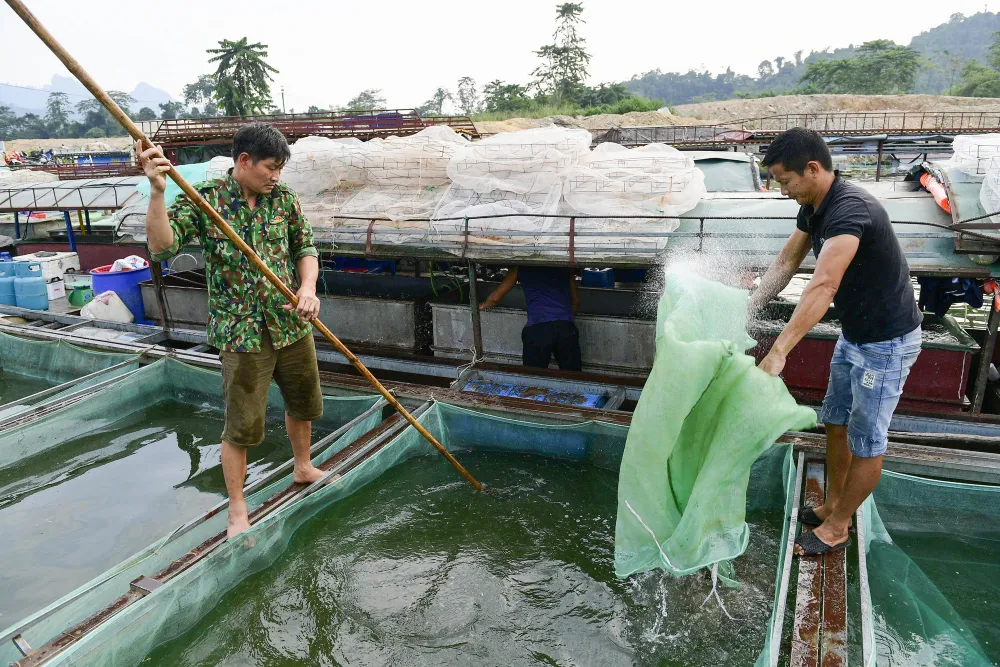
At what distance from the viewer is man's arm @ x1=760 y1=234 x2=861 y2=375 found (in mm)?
2420

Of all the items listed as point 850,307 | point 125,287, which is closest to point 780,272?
point 850,307

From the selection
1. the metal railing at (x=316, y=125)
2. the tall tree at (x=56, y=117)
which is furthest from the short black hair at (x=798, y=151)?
the tall tree at (x=56, y=117)

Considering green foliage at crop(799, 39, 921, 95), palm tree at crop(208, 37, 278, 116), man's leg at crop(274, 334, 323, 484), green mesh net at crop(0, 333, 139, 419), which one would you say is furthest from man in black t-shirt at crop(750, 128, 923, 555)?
green foliage at crop(799, 39, 921, 95)

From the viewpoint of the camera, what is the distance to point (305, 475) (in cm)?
361

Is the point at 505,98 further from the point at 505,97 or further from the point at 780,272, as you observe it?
the point at 780,272

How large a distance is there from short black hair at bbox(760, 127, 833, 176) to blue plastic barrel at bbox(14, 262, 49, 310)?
31.1 ft

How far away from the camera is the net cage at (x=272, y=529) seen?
2488 millimetres

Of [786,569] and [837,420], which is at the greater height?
[837,420]

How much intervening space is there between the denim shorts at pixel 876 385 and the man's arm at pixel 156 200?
2.96 m

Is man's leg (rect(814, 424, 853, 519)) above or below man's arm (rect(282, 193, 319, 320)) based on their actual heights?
below

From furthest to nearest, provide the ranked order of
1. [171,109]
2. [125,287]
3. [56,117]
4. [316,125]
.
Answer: [56,117], [171,109], [316,125], [125,287]

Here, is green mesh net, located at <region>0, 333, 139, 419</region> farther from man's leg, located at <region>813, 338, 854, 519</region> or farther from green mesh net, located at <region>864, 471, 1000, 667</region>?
green mesh net, located at <region>864, 471, 1000, 667</region>

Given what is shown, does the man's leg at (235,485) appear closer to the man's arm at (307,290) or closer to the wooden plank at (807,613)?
the man's arm at (307,290)

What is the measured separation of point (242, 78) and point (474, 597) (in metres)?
44.9
